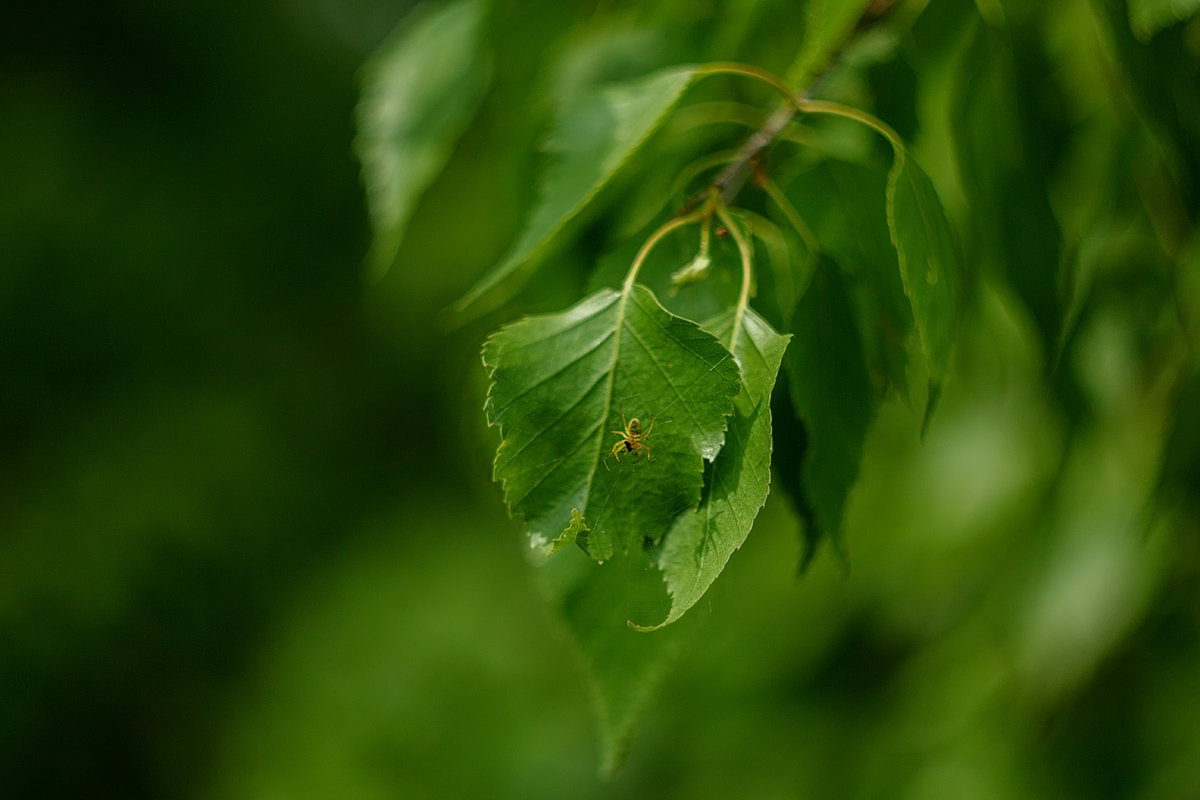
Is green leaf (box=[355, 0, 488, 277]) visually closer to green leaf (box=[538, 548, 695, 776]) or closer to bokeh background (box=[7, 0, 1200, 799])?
bokeh background (box=[7, 0, 1200, 799])

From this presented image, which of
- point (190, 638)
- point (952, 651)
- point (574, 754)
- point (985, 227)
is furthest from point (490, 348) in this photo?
point (190, 638)

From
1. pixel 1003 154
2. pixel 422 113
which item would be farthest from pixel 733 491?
pixel 422 113

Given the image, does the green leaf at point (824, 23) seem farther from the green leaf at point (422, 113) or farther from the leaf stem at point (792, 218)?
the green leaf at point (422, 113)

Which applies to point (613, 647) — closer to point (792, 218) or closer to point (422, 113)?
point (792, 218)

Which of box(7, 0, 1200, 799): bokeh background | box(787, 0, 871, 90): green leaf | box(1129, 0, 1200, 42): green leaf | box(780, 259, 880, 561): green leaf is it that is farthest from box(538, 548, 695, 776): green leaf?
box(7, 0, 1200, 799): bokeh background

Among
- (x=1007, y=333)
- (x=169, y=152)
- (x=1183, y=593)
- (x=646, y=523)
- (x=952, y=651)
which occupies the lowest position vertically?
(x=952, y=651)

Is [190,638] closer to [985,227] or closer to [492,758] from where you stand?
[492,758]

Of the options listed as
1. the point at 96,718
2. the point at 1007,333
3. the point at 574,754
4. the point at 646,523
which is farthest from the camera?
the point at 96,718
